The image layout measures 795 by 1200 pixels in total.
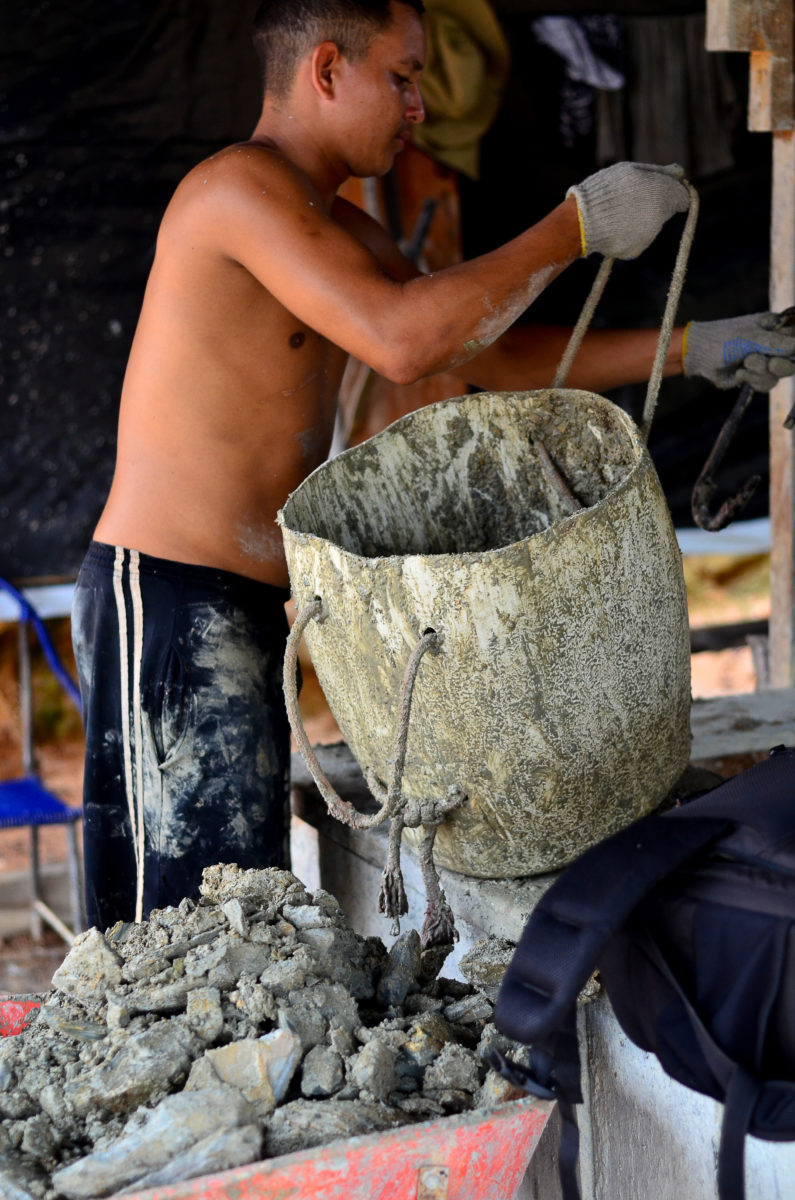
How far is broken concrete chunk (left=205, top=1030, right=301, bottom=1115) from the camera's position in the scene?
4.41ft

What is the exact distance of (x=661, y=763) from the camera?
1.81 meters

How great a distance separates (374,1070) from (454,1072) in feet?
0.34

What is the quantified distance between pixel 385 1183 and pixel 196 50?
3.67m

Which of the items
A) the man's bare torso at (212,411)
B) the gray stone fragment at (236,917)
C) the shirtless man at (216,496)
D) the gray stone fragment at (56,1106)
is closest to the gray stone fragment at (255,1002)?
the gray stone fragment at (236,917)

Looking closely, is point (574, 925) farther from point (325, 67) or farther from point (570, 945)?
point (325, 67)

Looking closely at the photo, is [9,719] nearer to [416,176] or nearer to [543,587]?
[416,176]

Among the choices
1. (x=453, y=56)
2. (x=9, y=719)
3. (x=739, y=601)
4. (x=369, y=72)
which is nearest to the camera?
(x=369, y=72)

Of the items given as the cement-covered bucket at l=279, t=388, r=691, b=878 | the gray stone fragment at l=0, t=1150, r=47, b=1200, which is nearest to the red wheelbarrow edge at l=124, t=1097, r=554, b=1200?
the gray stone fragment at l=0, t=1150, r=47, b=1200

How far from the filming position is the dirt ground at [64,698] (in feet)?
17.8

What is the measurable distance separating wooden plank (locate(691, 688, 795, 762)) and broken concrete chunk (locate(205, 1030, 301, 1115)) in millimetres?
1475

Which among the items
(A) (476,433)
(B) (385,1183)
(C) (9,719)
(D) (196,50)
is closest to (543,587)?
(A) (476,433)

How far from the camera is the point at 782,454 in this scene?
3.21 metres

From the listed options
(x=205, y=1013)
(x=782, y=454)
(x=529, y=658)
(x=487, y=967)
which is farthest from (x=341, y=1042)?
(x=782, y=454)

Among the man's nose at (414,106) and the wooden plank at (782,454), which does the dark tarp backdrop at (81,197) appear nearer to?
the wooden plank at (782,454)
